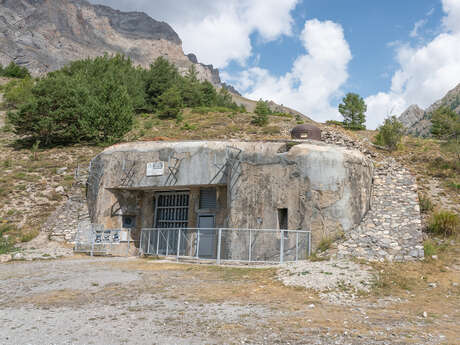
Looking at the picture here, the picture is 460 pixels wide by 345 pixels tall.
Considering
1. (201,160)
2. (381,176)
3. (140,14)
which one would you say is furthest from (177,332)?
(140,14)

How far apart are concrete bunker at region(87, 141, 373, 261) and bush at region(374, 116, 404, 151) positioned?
826 cm

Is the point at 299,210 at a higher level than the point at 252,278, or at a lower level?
higher

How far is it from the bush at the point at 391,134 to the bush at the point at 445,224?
10.4 meters

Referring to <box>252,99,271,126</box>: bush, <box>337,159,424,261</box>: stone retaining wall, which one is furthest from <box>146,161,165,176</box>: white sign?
<box>252,99,271,126</box>: bush

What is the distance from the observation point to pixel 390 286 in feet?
Answer: 33.6

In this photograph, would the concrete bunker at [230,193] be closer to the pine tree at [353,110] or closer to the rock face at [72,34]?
the pine tree at [353,110]

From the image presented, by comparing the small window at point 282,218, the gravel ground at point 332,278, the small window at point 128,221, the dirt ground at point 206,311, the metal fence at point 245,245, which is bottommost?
the dirt ground at point 206,311

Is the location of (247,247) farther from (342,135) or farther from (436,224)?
(342,135)

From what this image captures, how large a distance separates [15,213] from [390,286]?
20.1 meters

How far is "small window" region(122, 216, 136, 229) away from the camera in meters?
19.6

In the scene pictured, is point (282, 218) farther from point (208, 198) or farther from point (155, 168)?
point (155, 168)

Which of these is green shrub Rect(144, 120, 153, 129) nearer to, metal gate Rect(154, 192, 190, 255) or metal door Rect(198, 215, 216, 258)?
metal gate Rect(154, 192, 190, 255)

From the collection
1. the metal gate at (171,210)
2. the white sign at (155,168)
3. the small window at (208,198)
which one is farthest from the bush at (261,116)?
the white sign at (155,168)

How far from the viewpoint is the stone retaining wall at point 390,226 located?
1334 centimetres
